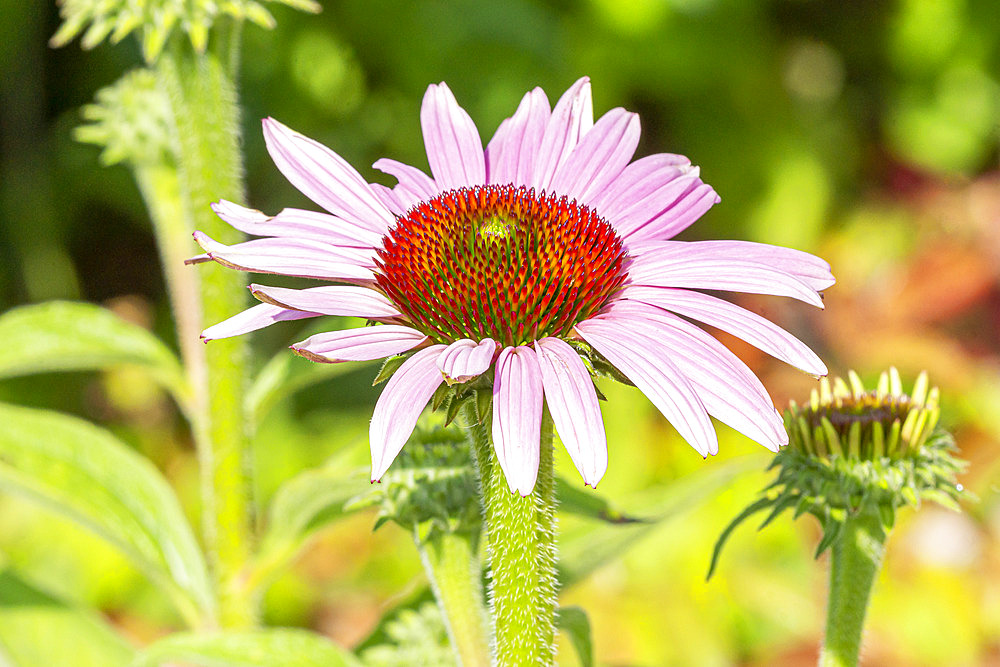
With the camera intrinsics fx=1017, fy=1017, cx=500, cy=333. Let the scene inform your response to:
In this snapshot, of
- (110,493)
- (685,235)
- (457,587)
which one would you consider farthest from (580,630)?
(685,235)

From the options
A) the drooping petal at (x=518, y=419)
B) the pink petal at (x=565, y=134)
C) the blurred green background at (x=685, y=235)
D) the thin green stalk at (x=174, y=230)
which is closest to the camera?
the drooping petal at (x=518, y=419)

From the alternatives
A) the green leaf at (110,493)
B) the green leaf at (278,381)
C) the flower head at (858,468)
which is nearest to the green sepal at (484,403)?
the flower head at (858,468)

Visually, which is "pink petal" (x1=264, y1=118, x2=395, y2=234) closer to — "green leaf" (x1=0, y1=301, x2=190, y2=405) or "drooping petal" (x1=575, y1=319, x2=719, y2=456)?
"drooping petal" (x1=575, y1=319, x2=719, y2=456)

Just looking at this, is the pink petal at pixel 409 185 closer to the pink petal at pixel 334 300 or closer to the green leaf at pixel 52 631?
the pink petal at pixel 334 300

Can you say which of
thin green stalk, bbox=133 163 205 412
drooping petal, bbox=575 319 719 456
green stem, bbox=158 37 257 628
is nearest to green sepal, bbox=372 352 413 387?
drooping petal, bbox=575 319 719 456

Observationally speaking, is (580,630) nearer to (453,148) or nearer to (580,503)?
(580,503)
